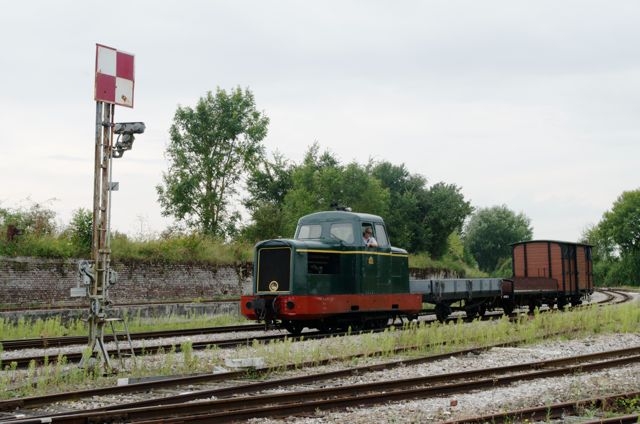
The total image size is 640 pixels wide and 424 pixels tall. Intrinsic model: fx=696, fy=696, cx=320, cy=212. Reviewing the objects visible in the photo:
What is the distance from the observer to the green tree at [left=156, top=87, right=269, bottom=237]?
4522 cm

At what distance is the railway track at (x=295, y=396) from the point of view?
22.9ft

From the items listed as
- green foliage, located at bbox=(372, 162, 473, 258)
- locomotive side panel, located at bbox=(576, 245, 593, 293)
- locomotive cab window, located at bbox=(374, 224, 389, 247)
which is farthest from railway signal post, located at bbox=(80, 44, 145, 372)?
green foliage, located at bbox=(372, 162, 473, 258)

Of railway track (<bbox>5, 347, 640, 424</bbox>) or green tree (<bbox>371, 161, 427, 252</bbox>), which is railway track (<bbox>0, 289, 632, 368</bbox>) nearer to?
railway track (<bbox>5, 347, 640, 424</bbox>)

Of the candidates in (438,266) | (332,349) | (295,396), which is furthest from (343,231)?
(438,266)

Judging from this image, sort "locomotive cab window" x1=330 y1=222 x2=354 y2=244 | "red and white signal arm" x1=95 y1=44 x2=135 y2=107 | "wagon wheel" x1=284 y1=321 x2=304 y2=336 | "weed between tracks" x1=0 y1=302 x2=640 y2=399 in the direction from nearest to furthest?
"weed between tracks" x1=0 y1=302 x2=640 y2=399, "red and white signal arm" x1=95 y1=44 x2=135 y2=107, "wagon wheel" x1=284 y1=321 x2=304 y2=336, "locomotive cab window" x1=330 y1=222 x2=354 y2=244

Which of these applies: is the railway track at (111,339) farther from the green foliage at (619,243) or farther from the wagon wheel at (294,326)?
the green foliage at (619,243)

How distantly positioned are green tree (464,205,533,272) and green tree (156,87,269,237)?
150 feet

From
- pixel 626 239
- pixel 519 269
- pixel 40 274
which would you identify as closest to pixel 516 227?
pixel 626 239

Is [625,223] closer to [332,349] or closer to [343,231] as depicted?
[343,231]

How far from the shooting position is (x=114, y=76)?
1101 centimetres

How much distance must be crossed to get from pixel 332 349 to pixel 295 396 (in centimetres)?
406

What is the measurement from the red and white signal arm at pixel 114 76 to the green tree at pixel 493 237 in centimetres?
7813

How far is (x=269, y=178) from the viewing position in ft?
183

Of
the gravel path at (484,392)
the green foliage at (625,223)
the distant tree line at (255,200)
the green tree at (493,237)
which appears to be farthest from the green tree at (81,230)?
the green tree at (493,237)
